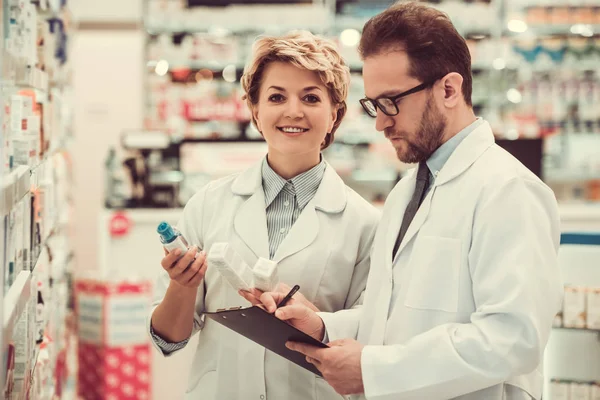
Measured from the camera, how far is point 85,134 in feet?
28.1

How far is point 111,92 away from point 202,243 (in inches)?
261

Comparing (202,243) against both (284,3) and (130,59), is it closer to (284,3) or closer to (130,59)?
(284,3)

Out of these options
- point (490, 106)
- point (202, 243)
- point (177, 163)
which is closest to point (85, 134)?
point (177, 163)

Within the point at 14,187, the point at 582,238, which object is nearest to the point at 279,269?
the point at 14,187

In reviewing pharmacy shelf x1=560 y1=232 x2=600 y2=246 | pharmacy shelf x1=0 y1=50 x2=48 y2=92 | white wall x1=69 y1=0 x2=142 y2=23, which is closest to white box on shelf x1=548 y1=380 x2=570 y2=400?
pharmacy shelf x1=560 y1=232 x2=600 y2=246

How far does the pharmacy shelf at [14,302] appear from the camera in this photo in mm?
1336

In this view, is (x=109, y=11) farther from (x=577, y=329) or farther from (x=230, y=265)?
(x=230, y=265)

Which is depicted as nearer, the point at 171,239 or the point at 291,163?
the point at 171,239

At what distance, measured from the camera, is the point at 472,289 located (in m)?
1.72

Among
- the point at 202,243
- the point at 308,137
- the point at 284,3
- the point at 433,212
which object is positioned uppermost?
the point at 284,3

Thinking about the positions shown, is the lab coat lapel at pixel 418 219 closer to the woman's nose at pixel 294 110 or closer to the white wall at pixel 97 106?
the woman's nose at pixel 294 110

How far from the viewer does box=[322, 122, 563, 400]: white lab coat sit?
63.0 inches

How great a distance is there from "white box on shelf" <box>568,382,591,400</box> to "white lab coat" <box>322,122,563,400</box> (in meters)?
1.23

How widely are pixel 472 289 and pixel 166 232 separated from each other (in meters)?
0.74
